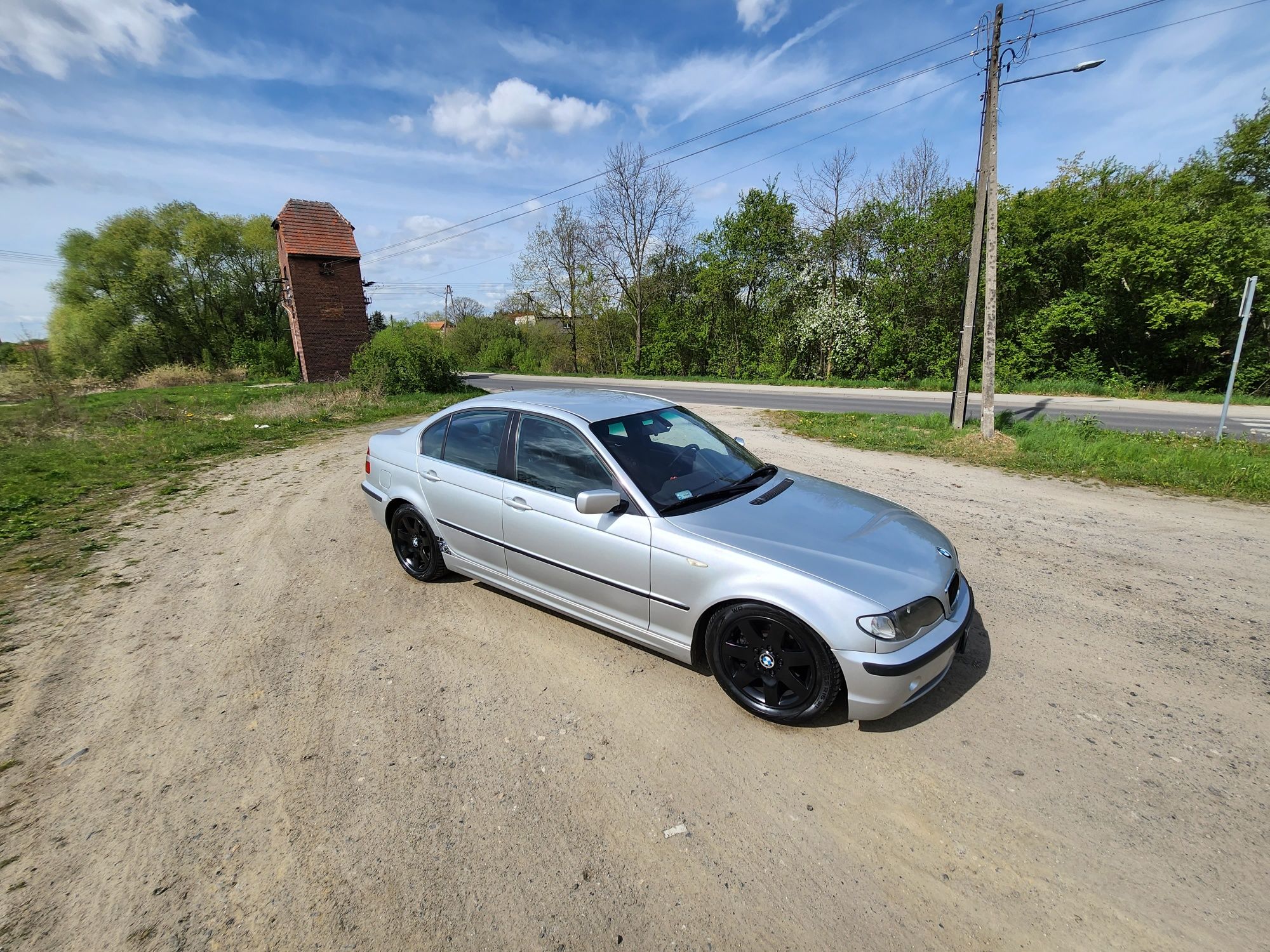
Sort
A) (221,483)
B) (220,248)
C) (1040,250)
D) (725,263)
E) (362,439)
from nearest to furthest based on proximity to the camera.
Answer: (221,483) < (362,439) < (1040,250) < (725,263) < (220,248)

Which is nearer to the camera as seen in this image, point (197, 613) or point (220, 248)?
point (197, 613)

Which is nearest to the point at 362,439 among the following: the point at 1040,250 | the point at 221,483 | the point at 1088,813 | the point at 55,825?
the point at 221,483

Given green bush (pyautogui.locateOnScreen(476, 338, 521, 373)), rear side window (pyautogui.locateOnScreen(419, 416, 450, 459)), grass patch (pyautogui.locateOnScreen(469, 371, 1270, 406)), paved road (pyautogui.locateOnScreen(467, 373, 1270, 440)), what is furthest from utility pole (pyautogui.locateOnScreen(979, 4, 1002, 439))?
green bush (pyautogui.locateOnScreen(476, 338, 521, 373))

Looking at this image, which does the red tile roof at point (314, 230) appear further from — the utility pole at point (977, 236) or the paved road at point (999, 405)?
the utility pole at point (977, 236)

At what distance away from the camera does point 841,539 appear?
3.06 metres

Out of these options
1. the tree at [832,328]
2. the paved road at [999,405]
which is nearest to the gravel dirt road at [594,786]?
the paved road at [999,405]

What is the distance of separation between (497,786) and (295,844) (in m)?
0.82

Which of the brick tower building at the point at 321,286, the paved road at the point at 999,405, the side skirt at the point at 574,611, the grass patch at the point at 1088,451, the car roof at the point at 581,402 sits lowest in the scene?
the paved road at the point at 999,405

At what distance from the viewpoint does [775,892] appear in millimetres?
2080

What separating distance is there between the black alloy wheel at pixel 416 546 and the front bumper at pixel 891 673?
318 cm

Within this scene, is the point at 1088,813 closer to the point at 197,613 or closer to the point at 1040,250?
the point at 197,613

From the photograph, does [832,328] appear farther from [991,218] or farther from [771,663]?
[771,663]

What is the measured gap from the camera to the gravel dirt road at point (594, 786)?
78.0 inches

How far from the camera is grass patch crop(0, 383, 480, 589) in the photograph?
588 cm
